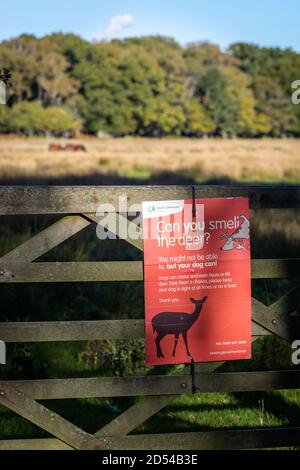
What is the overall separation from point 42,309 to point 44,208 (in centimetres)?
369

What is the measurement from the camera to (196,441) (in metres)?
4.45

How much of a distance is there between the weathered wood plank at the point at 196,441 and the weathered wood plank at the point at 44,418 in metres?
0.07

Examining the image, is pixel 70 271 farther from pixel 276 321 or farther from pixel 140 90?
pixel 140 90

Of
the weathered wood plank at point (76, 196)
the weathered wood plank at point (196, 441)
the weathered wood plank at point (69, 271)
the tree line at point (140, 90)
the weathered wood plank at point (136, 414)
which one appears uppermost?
the tree line at point (140, 90)

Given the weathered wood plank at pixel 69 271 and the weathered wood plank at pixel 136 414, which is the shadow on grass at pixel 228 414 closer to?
the weathered wood plank at pixel 136 414

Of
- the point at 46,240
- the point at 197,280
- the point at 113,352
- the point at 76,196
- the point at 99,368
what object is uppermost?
the point at 76,196

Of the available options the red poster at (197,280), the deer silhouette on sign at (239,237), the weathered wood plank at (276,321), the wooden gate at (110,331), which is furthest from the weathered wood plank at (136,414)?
the deer silhouette on sign at (239,237)

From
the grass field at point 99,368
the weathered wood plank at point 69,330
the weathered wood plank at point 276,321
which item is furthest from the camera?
the grass field at point 99,368

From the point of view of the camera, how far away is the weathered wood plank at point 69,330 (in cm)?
430

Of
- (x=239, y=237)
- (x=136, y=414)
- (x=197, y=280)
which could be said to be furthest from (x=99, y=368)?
→ (x=239, y=237)

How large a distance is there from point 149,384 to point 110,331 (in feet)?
1.36

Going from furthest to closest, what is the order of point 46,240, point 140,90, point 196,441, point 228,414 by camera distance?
point 140,90 → point 228,414 → point 196,441 → point 46,240

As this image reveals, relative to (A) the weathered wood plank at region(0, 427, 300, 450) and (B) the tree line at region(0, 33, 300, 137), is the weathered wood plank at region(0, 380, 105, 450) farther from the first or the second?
(B) the tree line at region(0, 33, 300, 137)

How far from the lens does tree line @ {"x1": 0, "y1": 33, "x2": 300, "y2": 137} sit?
84625mm
